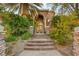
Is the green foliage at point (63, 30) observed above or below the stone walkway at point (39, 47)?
above

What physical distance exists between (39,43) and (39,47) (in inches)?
1.7

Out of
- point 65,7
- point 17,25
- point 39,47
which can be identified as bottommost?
point 39,47

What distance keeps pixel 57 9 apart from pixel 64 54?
49 centimetres

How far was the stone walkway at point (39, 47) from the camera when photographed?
1.73 metres

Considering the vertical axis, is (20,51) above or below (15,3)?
below

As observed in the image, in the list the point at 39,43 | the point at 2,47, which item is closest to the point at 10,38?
the point at 2,47

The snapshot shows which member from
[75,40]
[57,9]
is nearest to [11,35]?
[57,9]

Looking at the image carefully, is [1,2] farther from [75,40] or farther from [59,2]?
[75,40]

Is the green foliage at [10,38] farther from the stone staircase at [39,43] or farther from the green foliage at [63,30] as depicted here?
the green foliage at [63,30]

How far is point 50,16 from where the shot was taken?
1730 millimetres

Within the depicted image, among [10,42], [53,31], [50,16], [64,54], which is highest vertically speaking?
[50,16]

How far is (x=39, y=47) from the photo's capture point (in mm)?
1743

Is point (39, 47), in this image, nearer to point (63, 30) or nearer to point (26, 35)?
point (26, 35)

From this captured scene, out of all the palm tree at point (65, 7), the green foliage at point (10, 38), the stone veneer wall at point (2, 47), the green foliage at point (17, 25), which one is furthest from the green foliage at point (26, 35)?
the palm tree at point (65, 7)
